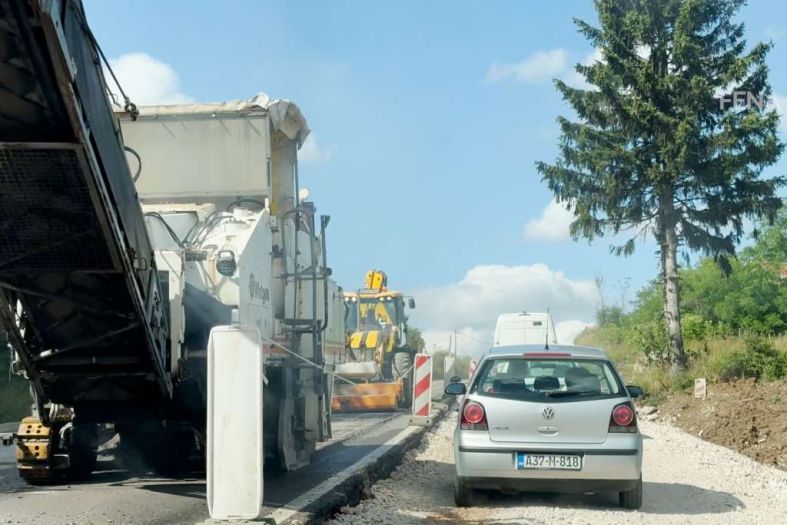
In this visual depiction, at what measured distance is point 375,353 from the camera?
24.2 metres

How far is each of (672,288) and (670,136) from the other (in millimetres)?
4009

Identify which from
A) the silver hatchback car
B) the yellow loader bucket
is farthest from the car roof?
the yellow loader bucket

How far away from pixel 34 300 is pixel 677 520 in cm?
583

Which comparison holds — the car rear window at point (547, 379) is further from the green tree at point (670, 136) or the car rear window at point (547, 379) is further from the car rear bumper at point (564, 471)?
the green tree at point (670, 136)

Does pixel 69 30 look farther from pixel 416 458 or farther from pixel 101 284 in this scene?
pixel 416 458

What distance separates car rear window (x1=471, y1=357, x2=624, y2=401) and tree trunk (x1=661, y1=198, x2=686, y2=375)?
53.8 ft

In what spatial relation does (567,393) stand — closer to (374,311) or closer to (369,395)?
(369,395)

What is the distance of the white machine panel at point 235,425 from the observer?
659 cm

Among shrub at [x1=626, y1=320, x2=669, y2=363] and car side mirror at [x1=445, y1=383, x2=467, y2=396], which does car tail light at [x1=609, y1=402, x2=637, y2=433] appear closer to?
car side mirror at [x1=445, y1=383, x2=467, y2=396]

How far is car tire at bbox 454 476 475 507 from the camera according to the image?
9.01 metres

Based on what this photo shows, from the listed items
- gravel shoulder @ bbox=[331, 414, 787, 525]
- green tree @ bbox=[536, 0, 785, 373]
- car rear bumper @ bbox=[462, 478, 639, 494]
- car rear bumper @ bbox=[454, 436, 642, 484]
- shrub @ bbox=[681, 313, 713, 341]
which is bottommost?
gravel shoulder @ bbox=[331, 414, 787, 525]

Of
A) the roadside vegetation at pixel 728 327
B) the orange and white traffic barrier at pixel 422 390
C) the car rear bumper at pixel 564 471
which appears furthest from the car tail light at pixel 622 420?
the roadside vegetation at pixel 728 327

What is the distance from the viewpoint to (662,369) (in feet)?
84.6

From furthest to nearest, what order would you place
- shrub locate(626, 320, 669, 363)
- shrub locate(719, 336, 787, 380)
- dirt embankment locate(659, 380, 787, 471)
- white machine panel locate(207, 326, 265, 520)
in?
shrub locate(626, 320, 669, 363), shrub locate(719, 336, 787, 380), dirt embankment locate(659, 380, 787, 471), white machine panel locate(207, 326, 265, 520)
